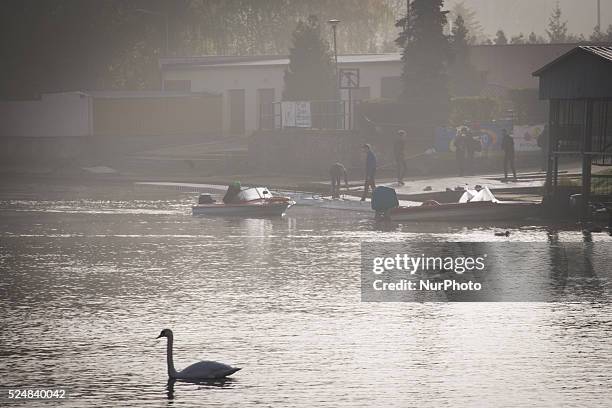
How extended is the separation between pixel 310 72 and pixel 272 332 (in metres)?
49.5

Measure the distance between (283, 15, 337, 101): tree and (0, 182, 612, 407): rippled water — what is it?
3629 cm

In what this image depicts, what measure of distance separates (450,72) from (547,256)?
47008mm

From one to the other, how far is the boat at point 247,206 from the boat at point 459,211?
368cm

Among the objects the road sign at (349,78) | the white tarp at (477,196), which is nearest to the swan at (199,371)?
the white tarp at (477,196)

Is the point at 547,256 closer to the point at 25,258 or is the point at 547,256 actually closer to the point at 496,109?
the point at 25,258

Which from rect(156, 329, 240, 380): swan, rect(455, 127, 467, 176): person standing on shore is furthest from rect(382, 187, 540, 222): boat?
rect(156, 329, 240, 380): swan

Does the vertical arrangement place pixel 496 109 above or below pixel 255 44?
below

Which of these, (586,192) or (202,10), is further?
(202,10)

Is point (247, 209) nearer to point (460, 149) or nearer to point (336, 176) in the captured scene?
point (336, 176)

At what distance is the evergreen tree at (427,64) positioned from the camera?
199ft

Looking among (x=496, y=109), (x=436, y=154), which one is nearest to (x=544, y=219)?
(x=436, y=154)

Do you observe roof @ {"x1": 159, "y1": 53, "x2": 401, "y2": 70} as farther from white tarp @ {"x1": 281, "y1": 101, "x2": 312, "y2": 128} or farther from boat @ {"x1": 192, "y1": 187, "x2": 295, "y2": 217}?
boat @ {"x1": 192, "y1": 187, "x2": 295, "y2": 217}

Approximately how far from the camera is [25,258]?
1162 inches

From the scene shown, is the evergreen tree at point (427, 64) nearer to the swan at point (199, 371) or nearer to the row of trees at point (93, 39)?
the row of trees at point (93, 39)
